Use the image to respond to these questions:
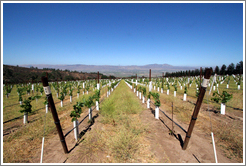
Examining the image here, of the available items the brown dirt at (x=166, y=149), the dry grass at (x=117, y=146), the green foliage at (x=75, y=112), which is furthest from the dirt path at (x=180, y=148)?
the green foliage at (x=75, y=112)

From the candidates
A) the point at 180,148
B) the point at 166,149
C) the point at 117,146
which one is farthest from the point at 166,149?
the point at 117,146

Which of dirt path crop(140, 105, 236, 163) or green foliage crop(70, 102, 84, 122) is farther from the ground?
green foliage crop(70, 102, 84, 122)

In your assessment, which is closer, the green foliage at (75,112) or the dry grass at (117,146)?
the dry grass at (117,146)

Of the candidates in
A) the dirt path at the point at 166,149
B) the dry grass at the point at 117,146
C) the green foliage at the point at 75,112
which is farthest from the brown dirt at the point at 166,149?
the green foliage at the point at 75,112

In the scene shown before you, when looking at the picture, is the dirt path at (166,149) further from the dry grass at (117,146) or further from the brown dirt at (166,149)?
the dry grass at (117,146)

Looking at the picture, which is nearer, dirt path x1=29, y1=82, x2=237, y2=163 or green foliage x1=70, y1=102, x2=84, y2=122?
dirt path x1=29, y1=82, x2=237, y2=163

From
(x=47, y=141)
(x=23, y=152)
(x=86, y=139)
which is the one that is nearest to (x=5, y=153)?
(x=23, y=152)

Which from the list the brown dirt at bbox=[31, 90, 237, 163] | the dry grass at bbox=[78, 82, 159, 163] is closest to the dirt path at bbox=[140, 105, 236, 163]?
the brown dirt at bbox=[31, 90, 237, 163]

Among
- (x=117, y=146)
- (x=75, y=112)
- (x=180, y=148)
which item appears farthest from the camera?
(x=75, y=112)

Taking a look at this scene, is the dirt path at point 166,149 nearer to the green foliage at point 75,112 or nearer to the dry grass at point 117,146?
the dry grass at point 117,146

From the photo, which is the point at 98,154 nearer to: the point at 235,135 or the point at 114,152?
the point at 114,152

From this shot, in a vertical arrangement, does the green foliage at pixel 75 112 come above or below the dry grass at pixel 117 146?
above

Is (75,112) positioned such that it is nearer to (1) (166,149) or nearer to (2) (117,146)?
(2) (117,146)

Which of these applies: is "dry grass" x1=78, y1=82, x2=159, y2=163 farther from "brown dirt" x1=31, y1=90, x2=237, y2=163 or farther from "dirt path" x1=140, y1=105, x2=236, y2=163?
"dirt path" x1=140, y1=105, x2=236, y2=163
